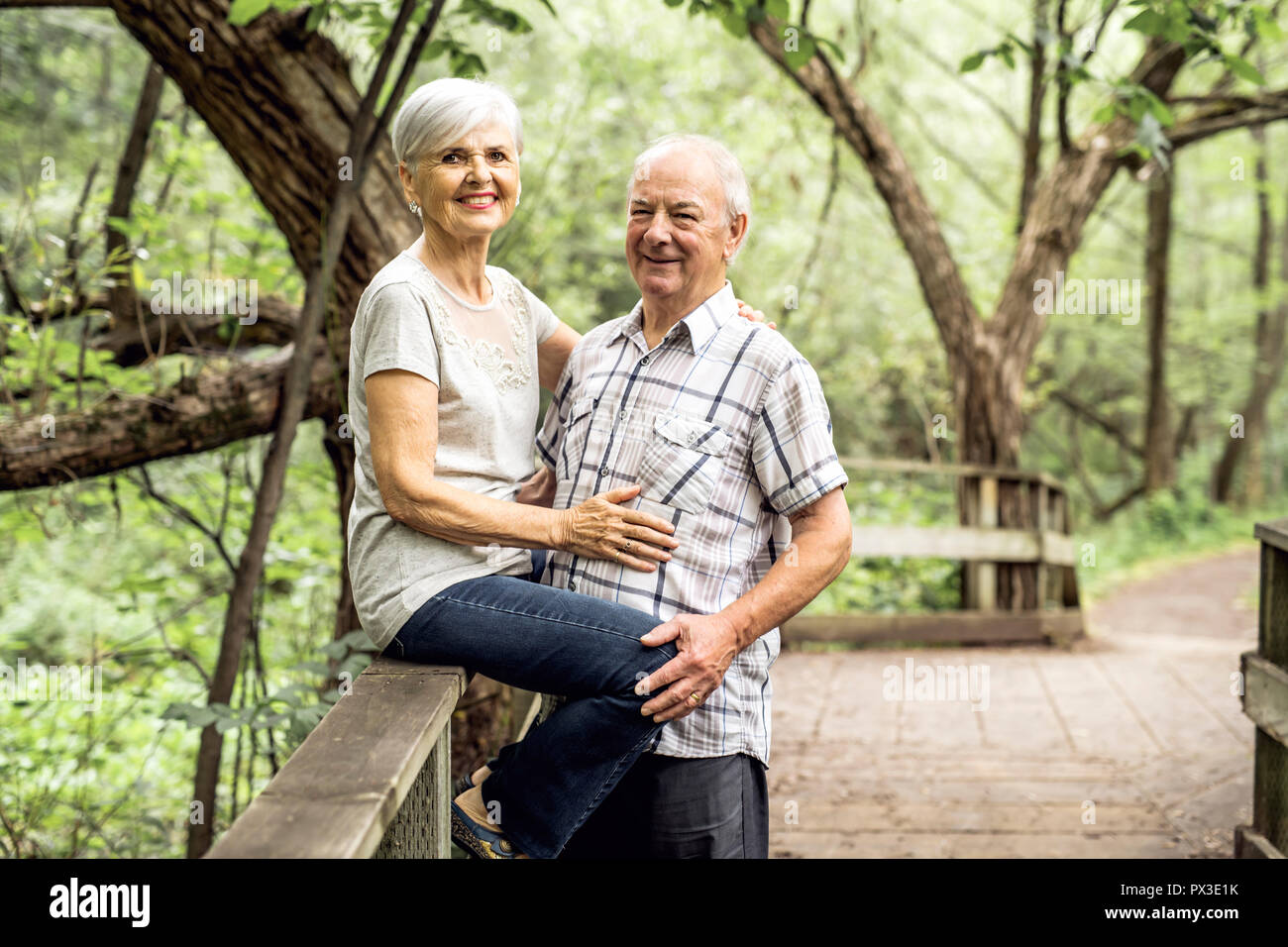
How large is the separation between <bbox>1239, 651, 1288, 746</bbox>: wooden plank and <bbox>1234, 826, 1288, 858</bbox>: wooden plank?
0.31 m

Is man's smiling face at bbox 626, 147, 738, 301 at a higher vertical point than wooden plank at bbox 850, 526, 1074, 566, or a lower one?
higher

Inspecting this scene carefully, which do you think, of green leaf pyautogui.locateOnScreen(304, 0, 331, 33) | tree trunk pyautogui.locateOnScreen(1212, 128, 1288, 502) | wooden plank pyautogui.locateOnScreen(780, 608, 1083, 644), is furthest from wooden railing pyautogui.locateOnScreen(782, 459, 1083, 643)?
tree trunk pyautogui.locateOnScreen(1212, 128, 1288, 502)

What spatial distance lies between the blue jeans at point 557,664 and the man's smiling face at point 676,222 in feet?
2.05

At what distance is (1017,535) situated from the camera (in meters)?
7.56

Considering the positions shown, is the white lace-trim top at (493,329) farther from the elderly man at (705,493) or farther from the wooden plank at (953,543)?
the wooden plank at (953,543)

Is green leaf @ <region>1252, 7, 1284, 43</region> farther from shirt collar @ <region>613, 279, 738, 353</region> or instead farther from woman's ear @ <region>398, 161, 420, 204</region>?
woman's ear @ <region>398, 161, 420, 204</region>

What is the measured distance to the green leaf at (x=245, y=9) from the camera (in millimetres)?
2533

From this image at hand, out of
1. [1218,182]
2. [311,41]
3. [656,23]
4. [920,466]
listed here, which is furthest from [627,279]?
[1218,182]

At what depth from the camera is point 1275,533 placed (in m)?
3.03

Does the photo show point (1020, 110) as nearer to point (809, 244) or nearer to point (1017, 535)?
point (809, 244)

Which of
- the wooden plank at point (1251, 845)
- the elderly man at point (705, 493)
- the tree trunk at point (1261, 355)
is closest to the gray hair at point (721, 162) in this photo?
the elderly man at point (705, 493)

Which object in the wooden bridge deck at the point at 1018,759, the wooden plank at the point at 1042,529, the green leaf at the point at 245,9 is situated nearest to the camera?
the green leaf at the point at 245,9

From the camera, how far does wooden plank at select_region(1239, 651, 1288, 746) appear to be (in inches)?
114
